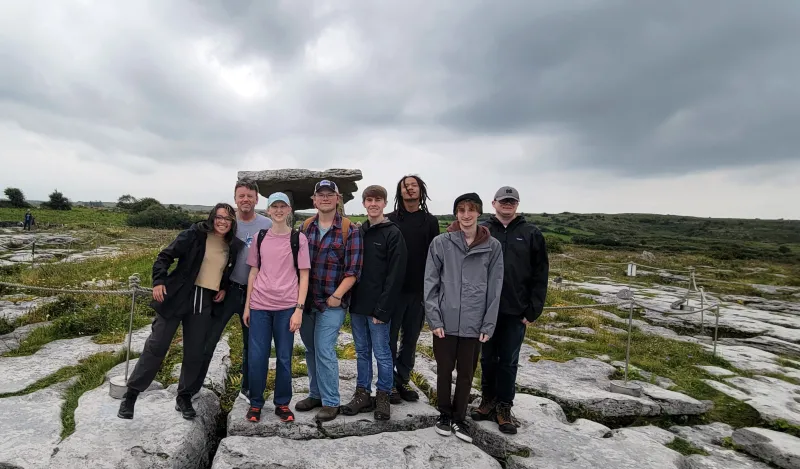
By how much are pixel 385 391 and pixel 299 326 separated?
3.36 feet

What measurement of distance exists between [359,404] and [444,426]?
80cm

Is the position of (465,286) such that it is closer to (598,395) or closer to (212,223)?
(212,223)

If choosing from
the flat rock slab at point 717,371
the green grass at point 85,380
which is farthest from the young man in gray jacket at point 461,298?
the flat rock slab at point 717,371

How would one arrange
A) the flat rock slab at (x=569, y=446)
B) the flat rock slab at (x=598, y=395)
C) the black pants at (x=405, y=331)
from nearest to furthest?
the flat rock slab at (x=569, y=446) → the black pants at (x=405, y=331) → the flat rock slab at (x=598, y=395)

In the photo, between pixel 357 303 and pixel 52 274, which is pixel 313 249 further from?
pixel 52 274

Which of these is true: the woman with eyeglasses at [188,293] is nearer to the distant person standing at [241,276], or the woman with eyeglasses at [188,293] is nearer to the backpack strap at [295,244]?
→ the distant person standing at [241,276]

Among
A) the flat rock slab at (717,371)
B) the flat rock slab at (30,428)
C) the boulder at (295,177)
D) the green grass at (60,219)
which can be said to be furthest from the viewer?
the green grass at (60,219)

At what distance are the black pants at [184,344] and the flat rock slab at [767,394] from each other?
6.02m

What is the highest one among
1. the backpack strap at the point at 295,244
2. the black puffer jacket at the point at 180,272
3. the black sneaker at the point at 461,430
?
the backpack strap at the point at 295,244

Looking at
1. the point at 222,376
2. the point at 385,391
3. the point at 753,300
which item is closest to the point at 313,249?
the point at 385,391

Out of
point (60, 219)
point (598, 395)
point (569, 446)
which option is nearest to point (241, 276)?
point (569, 446)

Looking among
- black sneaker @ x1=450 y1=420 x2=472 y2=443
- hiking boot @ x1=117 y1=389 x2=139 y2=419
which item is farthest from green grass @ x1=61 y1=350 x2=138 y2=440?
black sneaker @ x1=450 y1=420 x2=472 y2=443

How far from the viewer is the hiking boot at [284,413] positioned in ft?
11.4

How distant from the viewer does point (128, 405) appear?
3.46 m
